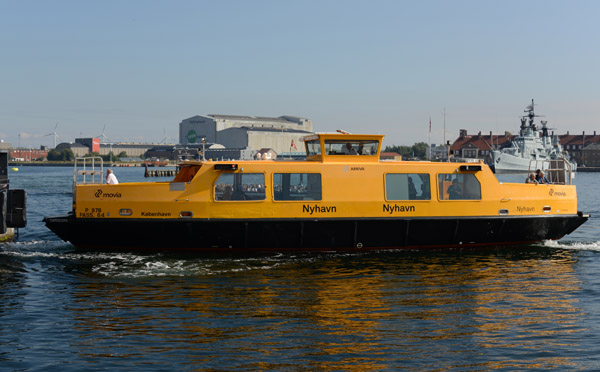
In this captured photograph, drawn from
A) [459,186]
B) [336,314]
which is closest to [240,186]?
[459,186]

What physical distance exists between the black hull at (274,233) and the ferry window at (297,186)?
60 centimetres

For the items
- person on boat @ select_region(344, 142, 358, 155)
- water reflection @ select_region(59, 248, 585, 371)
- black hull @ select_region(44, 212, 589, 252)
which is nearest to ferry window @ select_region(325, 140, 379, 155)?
person on boat @ select_region(344, 142, 358, 155)

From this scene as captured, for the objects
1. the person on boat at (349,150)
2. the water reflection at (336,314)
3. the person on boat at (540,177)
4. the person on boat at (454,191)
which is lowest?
the water reflection at (336,314)

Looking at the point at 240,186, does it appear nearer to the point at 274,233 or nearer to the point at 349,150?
the point at 274,233

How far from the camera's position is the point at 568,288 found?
13.7 m

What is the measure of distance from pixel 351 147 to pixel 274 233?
3006 millimetres

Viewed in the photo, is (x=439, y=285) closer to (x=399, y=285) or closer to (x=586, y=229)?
(x=399, y=285)

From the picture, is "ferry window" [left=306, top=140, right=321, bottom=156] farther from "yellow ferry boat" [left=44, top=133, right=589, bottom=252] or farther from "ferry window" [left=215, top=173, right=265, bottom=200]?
"ferry window" [left=215, top=173, right=265, bottom=200]

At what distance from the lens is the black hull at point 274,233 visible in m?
16.2

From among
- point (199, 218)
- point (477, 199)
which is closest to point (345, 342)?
point (199, 218)

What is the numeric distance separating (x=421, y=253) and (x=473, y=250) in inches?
62.3

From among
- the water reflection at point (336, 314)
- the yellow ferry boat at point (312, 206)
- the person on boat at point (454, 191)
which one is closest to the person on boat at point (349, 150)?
the yellow ferry boat at point (312, 206)

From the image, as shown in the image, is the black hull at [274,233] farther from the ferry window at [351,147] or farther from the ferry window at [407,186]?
the ferry window at [351,147]

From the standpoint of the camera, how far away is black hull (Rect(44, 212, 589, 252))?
16.2 meters
